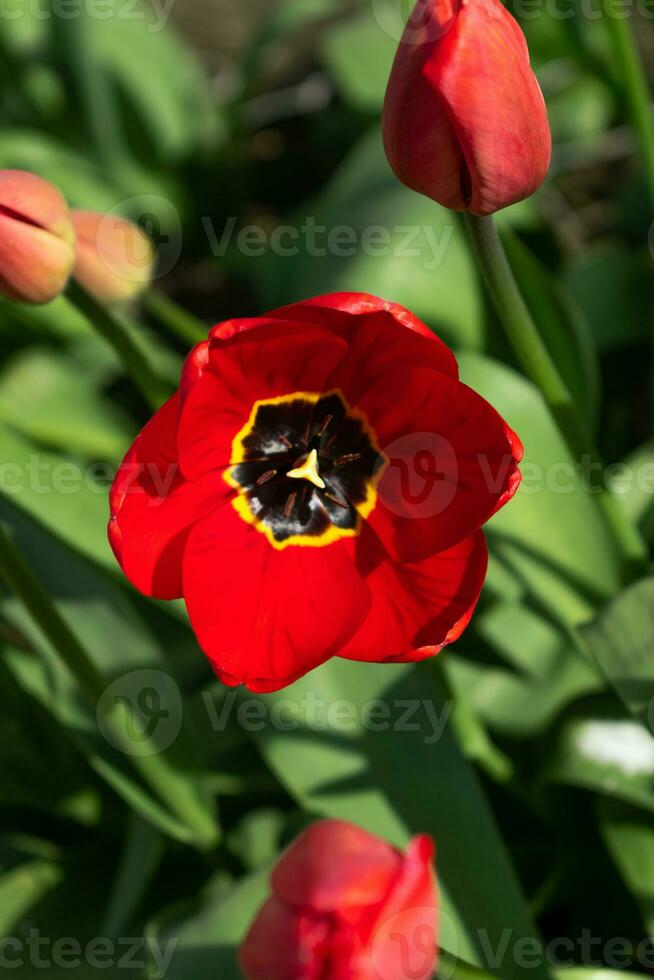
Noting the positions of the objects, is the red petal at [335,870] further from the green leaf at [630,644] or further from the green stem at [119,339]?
the green stem at [119,339]

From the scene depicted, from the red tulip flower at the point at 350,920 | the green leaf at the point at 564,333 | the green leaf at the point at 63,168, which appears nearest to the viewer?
the red tulip flower at the point at 350,920

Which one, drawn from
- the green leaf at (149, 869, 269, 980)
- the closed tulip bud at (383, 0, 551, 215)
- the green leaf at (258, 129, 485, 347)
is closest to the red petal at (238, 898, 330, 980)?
the green leaf at (149, 869, 269, 980)

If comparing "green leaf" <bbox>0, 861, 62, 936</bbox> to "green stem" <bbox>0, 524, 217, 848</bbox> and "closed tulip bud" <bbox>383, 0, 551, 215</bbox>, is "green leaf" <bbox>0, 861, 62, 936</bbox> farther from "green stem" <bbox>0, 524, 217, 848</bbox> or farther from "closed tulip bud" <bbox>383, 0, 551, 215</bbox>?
"closed tulip bud" <bbox>383, 0, 551, 215</bbox>

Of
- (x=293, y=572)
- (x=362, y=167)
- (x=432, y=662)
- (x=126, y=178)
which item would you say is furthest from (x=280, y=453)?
(x=126, y=178)

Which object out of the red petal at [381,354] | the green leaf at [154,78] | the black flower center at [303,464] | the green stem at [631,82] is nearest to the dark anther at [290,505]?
the black flower center at [303,464]

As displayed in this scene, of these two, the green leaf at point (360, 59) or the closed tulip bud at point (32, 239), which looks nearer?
the closed tulip bud at point (32, 239)

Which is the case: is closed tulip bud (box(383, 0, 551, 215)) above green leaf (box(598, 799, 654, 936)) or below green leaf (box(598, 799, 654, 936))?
above

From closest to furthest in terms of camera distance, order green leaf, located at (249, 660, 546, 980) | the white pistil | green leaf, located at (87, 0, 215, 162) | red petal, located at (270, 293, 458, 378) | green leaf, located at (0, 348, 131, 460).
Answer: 1. red petal, located at (270, 293, 458, 378)
2. the white pistil
3. green leaf, located at (249, 660, 546, 980)
4. green leaf, located at (0, 348, 131, 460)
5. green leaf, located at (87, 0, 215, 162)

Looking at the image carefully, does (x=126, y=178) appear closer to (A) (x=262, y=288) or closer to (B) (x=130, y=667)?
(A) (x=262, y=288)

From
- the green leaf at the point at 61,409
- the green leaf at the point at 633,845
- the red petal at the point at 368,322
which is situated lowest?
the green leaf at the point at 633,845
